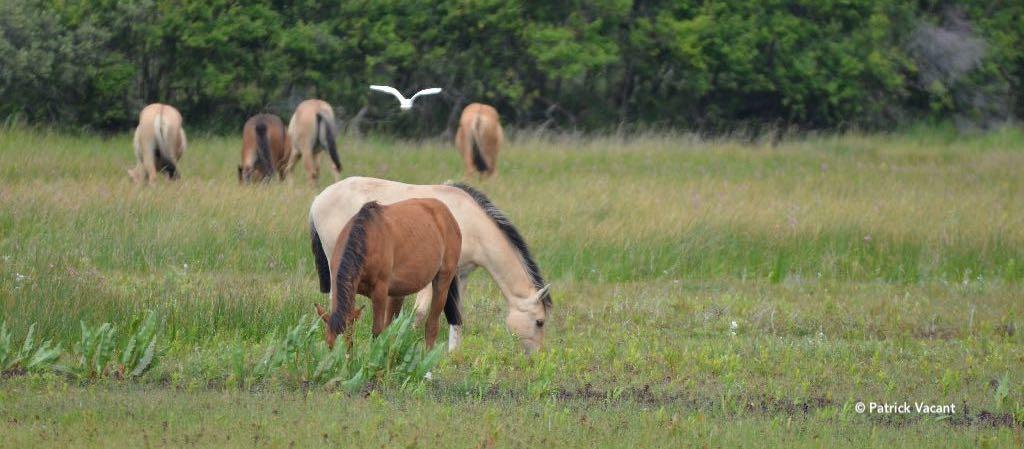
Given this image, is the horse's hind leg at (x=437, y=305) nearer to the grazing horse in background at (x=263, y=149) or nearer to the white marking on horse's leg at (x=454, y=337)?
the white marking on horse's leg at (x=454, y=337)

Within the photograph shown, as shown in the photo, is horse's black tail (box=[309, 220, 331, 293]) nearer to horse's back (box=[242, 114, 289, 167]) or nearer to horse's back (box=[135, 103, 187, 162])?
horse's back (box=[135, 103, 187, 162])

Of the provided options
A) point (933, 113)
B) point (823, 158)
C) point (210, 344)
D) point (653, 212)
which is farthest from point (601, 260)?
point (933, 113)

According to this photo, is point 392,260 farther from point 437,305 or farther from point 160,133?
point 160,133

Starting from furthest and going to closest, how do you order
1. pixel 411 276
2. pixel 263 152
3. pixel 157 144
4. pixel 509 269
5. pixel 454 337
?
pixel 263 152 < pixel 157 144 < pixel 509 269 < pixel 454 337 < pixel 411 276

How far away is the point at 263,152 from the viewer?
18.7 m

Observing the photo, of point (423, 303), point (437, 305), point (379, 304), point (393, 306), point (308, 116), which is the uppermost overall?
point (379, 304)

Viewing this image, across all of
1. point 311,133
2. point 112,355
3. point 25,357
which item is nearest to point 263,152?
point 311,133

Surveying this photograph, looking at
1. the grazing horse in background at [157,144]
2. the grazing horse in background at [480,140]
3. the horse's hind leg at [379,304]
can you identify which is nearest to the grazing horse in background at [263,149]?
the grazing horse in background at [157,144]

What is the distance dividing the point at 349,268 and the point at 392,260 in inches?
18.2

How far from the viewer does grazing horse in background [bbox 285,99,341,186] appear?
19.6 meters

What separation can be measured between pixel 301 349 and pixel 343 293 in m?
0.40

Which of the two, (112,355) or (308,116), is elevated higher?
(112,355)

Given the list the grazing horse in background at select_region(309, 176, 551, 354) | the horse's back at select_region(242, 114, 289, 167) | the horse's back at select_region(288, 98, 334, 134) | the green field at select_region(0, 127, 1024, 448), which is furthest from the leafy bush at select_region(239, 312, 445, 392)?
the horse's back at select_region(288, 98, 334, 134)

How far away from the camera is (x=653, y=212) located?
599 inches
